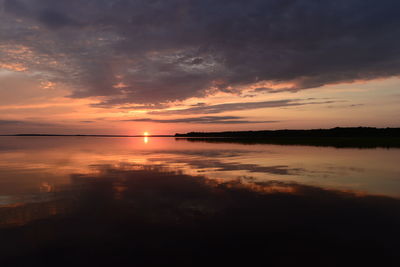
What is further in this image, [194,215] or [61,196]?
[61,196]

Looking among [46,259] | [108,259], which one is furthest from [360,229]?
[46,259]

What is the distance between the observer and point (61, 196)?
1177 centimetres

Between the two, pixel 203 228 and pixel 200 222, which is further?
pixel 200 222

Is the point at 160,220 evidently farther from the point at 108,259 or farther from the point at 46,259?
the point at 46,259

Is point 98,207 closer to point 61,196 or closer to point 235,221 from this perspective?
point 61,196

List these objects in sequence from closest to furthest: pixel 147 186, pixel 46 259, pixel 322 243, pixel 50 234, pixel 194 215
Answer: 1. pixel 46 259
2. pixel 322 243
3. pixel 50 234
4. pixel 194 215
5. pixel 147 186

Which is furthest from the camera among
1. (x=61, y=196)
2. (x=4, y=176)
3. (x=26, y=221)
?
(x=4, y=176)

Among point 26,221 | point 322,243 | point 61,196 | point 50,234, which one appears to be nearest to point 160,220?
point 50,234

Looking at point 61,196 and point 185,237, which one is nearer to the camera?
point 185,237

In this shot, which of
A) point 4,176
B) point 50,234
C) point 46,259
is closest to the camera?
point 46,259

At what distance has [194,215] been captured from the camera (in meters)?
9.20

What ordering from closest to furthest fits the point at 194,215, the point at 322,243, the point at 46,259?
the point at 46,259
the point at 322,243
the point at 194,215

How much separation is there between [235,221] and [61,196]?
8.51 m

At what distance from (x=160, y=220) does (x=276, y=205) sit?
4.90m
